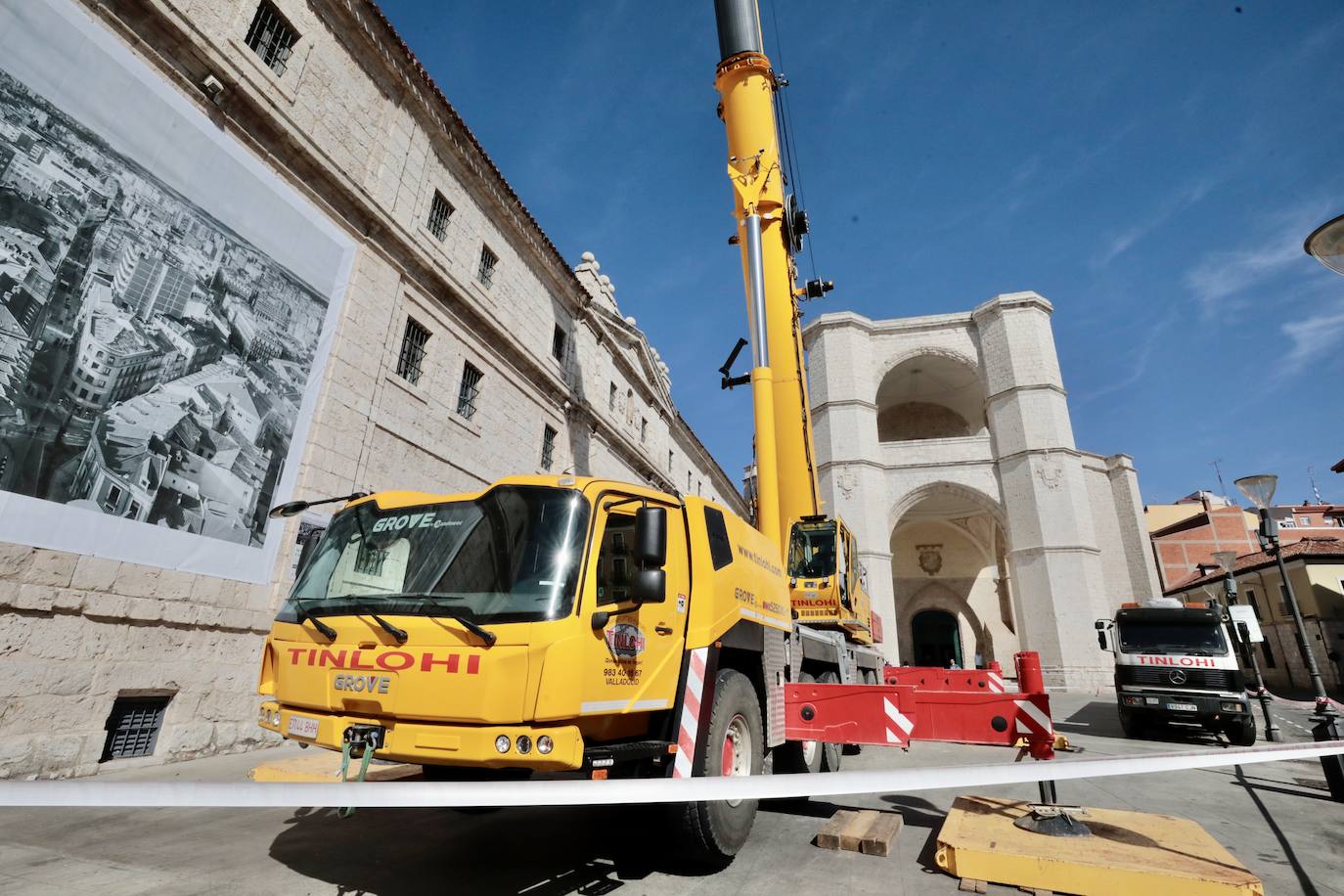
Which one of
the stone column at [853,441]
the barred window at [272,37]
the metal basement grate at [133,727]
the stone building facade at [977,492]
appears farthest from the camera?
the stone column at [853,441]

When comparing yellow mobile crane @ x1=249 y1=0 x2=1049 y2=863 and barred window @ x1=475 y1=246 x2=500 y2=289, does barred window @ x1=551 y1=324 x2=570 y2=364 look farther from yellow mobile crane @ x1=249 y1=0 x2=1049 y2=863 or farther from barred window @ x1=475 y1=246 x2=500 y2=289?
yellow mobile crane @ x1=249 y1=0 x2=1049 y2=863

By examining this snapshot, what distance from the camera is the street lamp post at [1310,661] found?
6250 millimetres

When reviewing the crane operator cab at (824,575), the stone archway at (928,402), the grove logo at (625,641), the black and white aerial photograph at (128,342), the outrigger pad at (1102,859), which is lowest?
the outrigger pad at (1102,859)

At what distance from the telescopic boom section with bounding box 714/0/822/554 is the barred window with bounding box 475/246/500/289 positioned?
586cm

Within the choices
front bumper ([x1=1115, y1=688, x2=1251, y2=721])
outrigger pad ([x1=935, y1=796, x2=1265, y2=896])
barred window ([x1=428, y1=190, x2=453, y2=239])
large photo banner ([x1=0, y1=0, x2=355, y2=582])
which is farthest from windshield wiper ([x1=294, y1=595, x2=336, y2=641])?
front bumper ([x1=1115, y1=688, x2=1251, y2=721])

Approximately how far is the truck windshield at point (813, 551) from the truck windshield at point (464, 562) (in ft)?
19.0

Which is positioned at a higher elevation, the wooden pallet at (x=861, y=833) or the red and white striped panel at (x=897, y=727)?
the red and white striped panel at (x=897, y=727)

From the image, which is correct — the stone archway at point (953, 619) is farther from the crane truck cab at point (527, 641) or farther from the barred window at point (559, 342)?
the crane truck cab at point (527, 641)

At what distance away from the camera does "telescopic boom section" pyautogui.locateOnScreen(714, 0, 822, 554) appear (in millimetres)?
9406

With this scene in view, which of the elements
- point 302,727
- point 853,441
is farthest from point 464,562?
point 853,441

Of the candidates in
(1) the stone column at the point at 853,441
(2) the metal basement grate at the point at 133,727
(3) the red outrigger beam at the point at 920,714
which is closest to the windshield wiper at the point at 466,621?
(3) the red outrigger beam at the point at 920,714

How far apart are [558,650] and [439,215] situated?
465 inches

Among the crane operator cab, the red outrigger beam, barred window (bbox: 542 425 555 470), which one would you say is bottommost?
the red outrigger beam

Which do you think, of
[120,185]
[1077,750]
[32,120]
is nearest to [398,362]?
[120,185]
